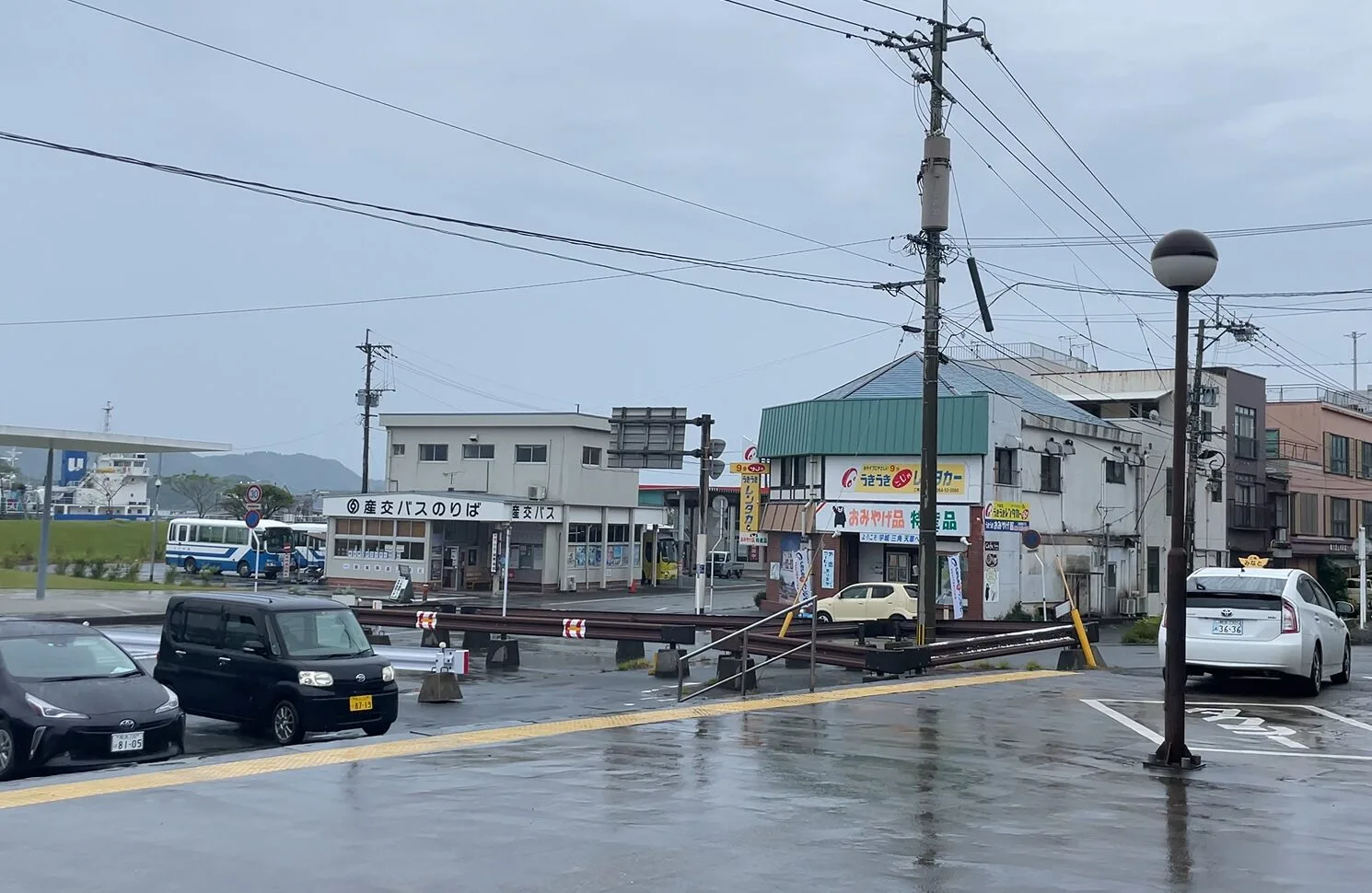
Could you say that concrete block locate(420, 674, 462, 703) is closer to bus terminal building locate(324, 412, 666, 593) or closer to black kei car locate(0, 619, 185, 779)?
black kei car locate(0, 619, 185, 779)

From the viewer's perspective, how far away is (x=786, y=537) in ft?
142

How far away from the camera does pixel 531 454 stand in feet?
188

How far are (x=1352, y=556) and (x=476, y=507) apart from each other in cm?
4644

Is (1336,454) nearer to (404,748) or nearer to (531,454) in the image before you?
(531,454)

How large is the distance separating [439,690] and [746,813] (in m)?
11.5

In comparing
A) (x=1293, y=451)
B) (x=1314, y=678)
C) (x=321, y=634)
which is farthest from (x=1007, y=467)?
(x=1293, y=451)

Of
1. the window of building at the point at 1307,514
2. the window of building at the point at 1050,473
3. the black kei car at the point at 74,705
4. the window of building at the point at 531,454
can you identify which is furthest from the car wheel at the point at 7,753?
the window of building at the point at 1307,514

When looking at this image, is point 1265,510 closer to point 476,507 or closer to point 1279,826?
point 476,507

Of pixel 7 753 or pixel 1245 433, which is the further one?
pixel 1245 433

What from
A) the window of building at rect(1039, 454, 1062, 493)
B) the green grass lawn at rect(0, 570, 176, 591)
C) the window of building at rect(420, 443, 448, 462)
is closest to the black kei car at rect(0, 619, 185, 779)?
the window of building at rect(1039, 454, 1062, 493)

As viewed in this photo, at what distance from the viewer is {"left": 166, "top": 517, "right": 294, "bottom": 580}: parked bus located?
59.2m

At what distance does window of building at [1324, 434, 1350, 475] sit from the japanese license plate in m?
64.7

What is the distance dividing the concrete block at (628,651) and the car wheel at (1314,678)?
13.0 m

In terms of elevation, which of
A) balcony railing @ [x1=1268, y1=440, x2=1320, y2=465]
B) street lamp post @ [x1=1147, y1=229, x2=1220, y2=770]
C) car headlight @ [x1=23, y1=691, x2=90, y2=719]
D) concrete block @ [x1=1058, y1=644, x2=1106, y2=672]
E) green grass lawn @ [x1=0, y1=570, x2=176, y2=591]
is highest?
balcony railing @ [x1=1268, y1=440, x2=1320, y2=465]
